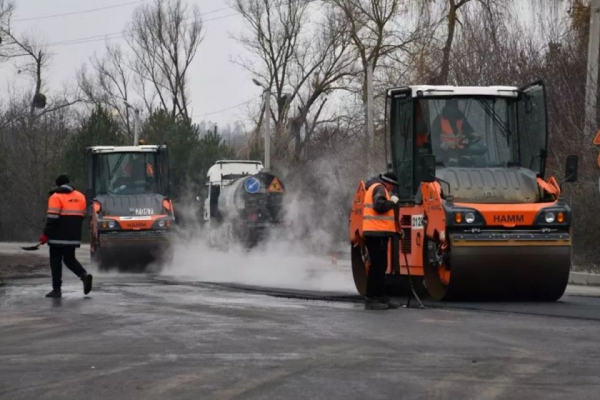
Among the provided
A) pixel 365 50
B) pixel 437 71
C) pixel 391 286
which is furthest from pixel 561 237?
pixel 365 50

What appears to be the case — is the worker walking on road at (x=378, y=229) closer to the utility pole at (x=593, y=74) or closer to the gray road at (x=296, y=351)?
the gray road at (x=296, y=351)

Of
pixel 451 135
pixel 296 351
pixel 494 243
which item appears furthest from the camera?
pixel 451 135

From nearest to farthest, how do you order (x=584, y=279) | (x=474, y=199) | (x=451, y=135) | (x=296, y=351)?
(x=296, y=351) < (x=474, y=199) < (x=451, y=135) < (x=584, y=279)

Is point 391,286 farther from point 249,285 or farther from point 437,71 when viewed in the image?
point 437,71

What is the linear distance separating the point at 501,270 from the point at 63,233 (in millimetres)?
6064

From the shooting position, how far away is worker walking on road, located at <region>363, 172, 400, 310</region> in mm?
13980

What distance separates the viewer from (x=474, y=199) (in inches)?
562

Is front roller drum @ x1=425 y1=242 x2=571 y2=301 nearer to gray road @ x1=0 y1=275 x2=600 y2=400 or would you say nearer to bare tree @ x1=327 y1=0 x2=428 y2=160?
gray road @ x1=0 y1=275 x2=600 y2=400

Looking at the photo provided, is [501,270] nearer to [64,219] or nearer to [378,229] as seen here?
[378,229]

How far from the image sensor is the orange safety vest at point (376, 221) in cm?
1408

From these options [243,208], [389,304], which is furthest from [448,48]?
[389,304]

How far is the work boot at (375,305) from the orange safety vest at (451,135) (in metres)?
2.49

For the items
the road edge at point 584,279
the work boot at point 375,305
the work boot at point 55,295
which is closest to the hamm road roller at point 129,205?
the work boot at point 55,295

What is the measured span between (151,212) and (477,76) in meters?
12.4
